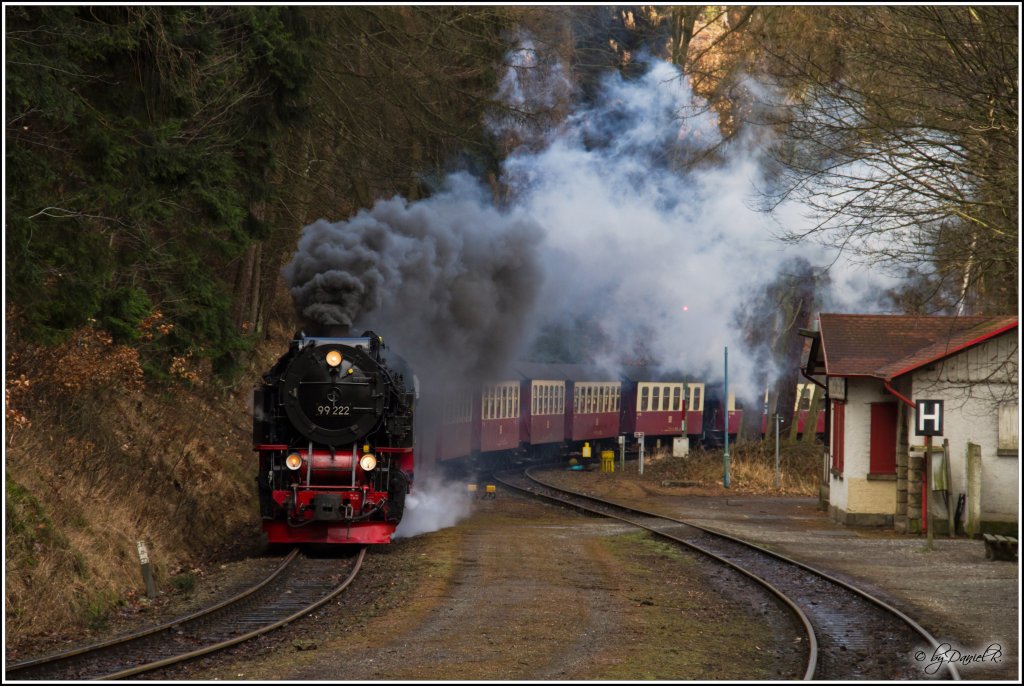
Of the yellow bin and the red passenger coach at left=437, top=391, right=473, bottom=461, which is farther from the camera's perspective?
the yellow bin

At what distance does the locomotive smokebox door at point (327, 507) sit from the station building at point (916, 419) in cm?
832

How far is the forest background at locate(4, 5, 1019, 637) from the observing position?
10406mm

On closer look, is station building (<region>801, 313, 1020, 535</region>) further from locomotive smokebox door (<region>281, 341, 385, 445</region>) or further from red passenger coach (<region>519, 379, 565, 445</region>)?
red passenger coach (<region>519, 379, 565, 445</region>)

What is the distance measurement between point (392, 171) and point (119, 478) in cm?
1055

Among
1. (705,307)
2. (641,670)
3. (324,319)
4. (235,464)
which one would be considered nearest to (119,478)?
(324,319)

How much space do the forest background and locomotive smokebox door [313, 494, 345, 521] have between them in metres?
1.59

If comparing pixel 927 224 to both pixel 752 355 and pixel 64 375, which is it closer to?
pixel 64 375

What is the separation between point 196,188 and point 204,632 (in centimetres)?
633

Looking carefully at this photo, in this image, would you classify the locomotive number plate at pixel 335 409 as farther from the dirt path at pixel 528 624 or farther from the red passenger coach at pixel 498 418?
the red passenger coach at pixel 498 418

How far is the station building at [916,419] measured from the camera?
17.3 m

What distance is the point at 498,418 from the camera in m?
28.2

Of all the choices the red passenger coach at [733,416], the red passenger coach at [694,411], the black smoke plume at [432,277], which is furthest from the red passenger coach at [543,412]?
the red passenger coach at [733,416]

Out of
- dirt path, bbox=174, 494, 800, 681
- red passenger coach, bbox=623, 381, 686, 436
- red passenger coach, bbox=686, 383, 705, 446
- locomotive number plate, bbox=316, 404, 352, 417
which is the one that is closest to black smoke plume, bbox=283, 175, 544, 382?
locomotive number plate, bbox=316, 404, 352, 417

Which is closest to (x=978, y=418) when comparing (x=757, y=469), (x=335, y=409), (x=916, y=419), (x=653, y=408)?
(x=916, y=419)
